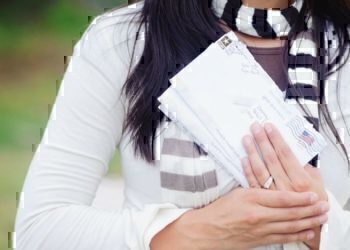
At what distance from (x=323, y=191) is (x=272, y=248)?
12 centimetres

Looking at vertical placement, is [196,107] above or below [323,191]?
above

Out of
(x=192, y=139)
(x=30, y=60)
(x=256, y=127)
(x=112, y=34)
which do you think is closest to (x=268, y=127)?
(x=256, y=127)

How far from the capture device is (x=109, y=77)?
51.1 inches

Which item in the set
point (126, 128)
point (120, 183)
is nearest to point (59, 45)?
point (120, 183)

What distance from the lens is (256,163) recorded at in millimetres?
1235

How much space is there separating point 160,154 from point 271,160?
0.18 metres

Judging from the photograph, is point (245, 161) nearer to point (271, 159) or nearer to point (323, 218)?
point (271, 159)

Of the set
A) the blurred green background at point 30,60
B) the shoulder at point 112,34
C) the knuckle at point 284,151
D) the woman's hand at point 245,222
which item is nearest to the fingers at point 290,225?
the woman's hand at point 245,222

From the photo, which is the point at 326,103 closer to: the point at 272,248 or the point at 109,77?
the point at 272,248

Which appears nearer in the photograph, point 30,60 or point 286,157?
point 286,157

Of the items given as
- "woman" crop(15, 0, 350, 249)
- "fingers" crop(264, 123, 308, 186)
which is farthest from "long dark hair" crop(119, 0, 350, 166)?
"fingers" crop(264, 123, 308, 186)

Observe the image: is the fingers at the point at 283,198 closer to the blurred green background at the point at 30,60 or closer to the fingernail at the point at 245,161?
the fingernail at the point at 245,161

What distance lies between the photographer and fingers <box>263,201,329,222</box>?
47.4 inches

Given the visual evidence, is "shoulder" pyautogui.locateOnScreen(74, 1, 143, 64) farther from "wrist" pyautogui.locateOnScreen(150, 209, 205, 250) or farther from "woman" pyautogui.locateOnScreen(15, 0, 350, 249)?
"wrist" pyautogui.locateOnScreen(150, 209, 205, 250)
